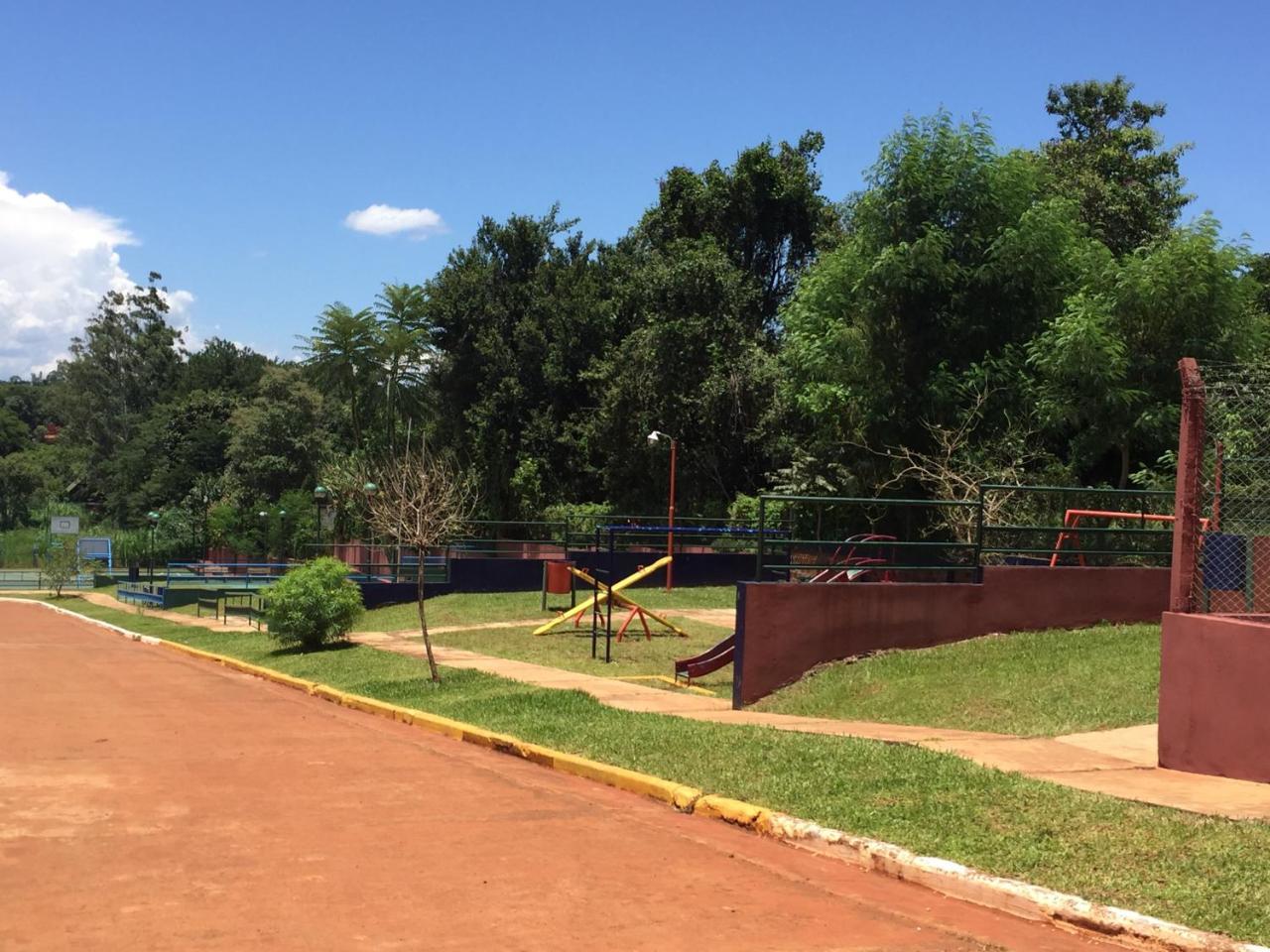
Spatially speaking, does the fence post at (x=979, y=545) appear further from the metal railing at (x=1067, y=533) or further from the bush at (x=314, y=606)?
the bush at (x=314, y=606)

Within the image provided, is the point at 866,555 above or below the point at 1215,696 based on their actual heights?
above

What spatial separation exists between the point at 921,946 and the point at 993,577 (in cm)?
1035

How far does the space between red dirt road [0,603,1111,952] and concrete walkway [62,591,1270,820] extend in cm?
253

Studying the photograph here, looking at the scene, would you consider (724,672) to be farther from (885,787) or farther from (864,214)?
(864,214)

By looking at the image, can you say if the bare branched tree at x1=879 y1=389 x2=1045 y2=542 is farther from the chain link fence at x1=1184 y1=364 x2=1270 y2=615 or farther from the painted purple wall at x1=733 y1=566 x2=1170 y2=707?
the chain link fence at x1=1184 y1=364 x2=1270 y2=615

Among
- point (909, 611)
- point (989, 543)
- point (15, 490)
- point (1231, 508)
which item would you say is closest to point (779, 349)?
point (989, 543)

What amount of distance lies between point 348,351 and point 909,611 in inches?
2025

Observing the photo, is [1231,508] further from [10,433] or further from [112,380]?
[10,433]

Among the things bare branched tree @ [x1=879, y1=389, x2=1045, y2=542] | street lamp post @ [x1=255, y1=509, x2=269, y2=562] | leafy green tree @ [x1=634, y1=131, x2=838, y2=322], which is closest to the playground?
bare branched tree @ [x1=879, y1=389, x2=1045, y2=542]

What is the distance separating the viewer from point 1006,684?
12.7 m

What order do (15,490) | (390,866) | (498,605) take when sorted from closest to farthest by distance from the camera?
(390,866) → (498,605) → (15,490)

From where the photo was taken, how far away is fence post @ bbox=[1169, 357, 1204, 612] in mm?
9367

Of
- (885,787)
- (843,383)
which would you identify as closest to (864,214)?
(843,383)

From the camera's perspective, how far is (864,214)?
28422mm
